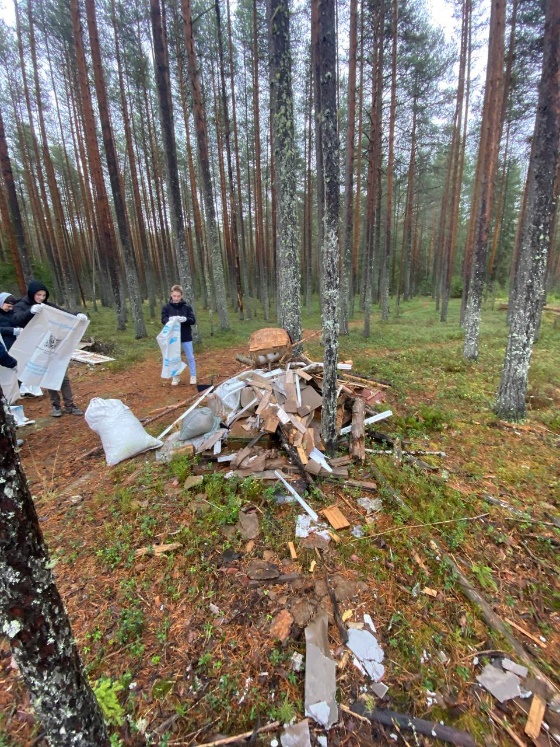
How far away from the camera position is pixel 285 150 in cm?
600

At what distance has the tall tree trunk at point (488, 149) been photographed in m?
6.86

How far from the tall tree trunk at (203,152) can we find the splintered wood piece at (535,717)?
1253 cm

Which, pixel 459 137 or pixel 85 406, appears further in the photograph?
pixel 459 137

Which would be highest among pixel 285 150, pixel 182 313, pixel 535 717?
pixel 285 150

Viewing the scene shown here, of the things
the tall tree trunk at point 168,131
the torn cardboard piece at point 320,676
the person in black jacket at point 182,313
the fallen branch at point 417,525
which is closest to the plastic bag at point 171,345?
the person in black jacket at point 182,313

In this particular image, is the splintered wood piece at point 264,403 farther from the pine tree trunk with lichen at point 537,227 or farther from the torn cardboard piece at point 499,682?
the pine tree trunk with lichen at point 537,227

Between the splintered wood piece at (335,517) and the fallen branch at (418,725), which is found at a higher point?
the splintered wood piece at (335,517)

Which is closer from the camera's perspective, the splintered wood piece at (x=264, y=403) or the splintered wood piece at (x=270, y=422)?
the splintered wood piece at (x=270, y=422)

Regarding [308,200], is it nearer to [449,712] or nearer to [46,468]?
[46,468]

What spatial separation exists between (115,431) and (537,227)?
21.5ft

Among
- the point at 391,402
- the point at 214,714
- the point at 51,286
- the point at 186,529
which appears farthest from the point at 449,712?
the point at 51,286

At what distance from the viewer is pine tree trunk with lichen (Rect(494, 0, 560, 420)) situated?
4.30 metres

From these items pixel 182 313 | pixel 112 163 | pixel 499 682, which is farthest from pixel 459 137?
pixel 499 682

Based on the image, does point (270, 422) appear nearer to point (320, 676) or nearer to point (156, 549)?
point (156, 549)
